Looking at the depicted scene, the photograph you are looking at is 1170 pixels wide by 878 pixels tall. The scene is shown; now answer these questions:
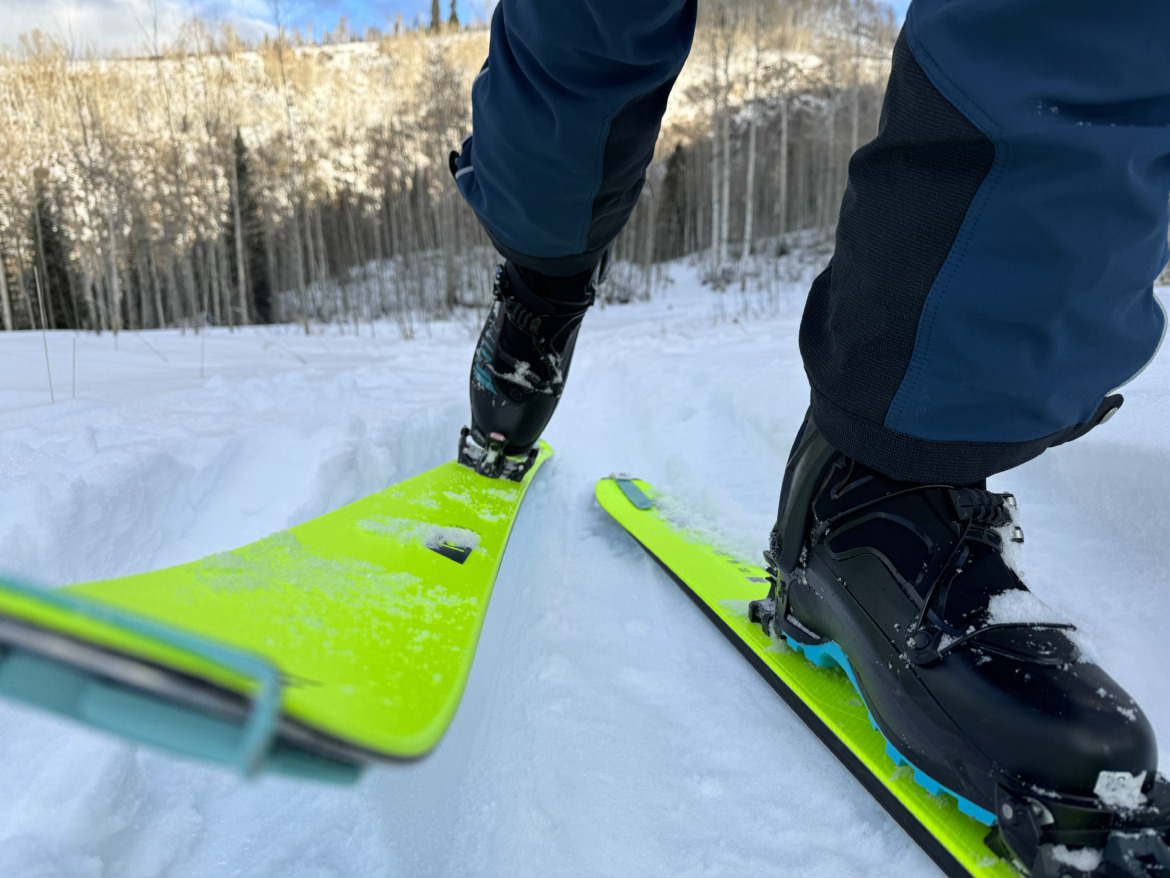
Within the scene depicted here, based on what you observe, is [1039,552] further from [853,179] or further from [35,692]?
[35,692]

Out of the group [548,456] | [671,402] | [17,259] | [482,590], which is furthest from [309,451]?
[17,259]

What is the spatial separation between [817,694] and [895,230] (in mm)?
491

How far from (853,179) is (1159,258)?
0.25 m

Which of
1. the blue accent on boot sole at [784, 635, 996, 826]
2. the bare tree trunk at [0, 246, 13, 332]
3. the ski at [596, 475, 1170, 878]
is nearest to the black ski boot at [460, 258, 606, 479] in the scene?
the ski at [596, 475, 1170, 878]

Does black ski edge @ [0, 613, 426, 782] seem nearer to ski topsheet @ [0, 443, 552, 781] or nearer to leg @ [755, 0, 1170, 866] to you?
ski topsheet @ [0, 443, 552, 781]

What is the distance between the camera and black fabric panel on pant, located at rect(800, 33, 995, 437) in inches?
19.5

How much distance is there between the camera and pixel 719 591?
0.91m

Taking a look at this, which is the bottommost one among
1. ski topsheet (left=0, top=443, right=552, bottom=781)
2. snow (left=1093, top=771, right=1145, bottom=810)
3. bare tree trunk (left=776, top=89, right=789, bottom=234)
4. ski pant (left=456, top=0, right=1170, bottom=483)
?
snow (left=1093, top=771, right=1145, bottom=810)

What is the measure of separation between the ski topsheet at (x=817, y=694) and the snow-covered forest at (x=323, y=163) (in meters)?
8.57

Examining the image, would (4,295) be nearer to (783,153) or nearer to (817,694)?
(783,153)

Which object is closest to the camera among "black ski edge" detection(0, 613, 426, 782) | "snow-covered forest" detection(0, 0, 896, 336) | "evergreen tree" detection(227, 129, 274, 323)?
"black ski edge" detection(0, 613, 426, 782)

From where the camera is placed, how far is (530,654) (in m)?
0.79

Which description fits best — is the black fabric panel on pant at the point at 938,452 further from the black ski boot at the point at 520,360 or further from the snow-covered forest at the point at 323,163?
the snow-covered forest at the point at 323,163

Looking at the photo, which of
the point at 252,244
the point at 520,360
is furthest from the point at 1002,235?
the point at 252,244
